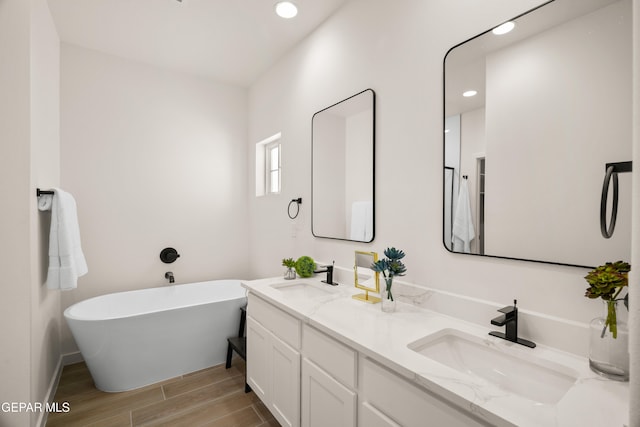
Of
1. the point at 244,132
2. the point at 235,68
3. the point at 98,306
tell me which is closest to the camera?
the point at 98,306

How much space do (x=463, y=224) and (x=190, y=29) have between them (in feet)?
8.41

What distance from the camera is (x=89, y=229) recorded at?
110 inches

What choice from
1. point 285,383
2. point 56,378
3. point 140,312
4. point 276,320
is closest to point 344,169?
point 276,320

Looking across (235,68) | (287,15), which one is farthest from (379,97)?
(235,68)

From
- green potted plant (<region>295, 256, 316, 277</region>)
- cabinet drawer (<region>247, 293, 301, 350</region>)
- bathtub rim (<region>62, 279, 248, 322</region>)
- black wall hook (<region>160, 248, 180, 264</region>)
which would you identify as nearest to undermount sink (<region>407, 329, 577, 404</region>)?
cabinet drawer (<region>247, 293, 301, 350</region>)

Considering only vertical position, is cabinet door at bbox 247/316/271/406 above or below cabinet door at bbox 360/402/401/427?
below

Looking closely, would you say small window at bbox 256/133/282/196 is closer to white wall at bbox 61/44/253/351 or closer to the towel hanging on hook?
white wall at bbox 61/44/253/351

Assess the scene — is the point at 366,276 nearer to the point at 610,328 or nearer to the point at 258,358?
the point at 258,358

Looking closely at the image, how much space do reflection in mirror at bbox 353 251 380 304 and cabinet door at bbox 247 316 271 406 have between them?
634 millimetres

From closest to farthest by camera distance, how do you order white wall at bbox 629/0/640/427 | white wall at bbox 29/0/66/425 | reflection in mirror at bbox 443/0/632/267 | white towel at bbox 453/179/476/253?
1. white wall at bbox 629/0/640/427
2. reflection in mirror at bbox 443/0/632/267
3. white towel at bbox 453/179/476/253
4. white wall at bbox 29/0/66/425

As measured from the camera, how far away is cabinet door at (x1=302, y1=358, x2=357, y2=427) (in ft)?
3.94

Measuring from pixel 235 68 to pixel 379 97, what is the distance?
197 cm

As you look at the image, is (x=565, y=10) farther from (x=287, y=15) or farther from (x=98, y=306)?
(x=98, y=306)

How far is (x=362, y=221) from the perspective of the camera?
76.9 inches
